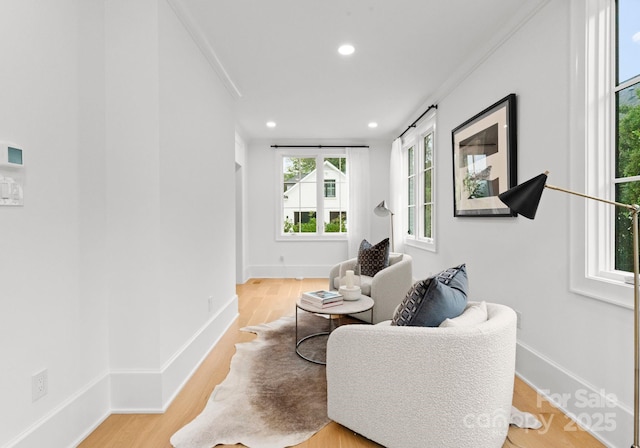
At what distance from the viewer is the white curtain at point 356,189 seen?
6.45 m

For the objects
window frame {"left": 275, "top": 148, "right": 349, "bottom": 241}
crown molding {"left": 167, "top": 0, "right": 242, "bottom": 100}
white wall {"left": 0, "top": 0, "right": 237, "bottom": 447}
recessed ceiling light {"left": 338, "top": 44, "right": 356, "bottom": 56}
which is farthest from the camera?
window frame {"left": 275, "top": 148, "right": 349, "bottom": 241}

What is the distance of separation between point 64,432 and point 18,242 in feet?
3.19

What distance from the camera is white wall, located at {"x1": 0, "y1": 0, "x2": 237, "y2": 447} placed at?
4.92ft

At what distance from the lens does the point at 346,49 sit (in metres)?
3.02

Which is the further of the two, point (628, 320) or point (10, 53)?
point (628, 320)

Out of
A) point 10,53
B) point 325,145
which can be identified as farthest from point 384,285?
point 325,145

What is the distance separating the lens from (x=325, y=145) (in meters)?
6.54

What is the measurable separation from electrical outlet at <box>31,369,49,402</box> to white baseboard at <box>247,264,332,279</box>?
494cm

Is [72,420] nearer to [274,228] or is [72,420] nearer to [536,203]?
[536,203]

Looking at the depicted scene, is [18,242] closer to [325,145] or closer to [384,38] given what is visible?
[384,38]

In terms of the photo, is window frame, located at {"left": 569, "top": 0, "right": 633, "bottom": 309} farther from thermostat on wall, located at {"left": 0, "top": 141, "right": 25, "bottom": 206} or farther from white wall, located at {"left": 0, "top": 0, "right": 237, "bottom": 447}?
thermostat on wall, located at {"left": 0, "top": 141, "right": 25, "bottom": 206}

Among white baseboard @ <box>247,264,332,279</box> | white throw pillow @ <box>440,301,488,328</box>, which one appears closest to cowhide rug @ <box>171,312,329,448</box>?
white throw pillow @ <box>440,301,488,328</box>

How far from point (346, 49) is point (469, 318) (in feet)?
8.01

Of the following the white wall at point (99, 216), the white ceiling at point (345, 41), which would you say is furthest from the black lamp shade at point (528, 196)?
the white wall at point (99, 216)
